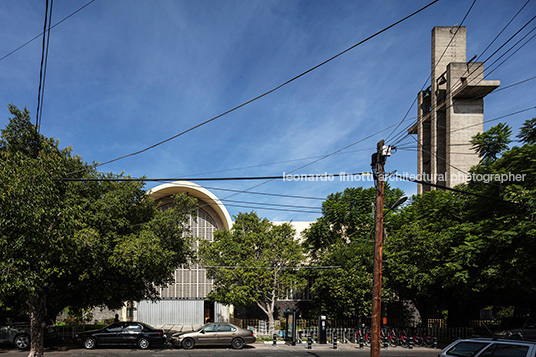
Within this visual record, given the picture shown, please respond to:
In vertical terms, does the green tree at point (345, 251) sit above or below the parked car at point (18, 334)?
above

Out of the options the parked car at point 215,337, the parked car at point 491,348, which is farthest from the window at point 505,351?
the parked car at point 215,337

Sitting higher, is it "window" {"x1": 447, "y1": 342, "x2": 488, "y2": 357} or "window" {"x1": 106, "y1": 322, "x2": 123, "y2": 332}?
"window" {"x1": 447, "y1": 342, "x2": 488, "y2": 357}

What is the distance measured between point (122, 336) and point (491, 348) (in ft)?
59.3

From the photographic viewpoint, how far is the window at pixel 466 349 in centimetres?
878

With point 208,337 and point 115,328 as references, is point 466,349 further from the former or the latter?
point 115,328

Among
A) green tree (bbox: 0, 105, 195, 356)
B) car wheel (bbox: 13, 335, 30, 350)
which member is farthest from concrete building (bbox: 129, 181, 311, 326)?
car wheel (bbox: 13, 335, 30, 350)

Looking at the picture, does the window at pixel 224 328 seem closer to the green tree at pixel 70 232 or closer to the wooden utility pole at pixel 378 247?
the green tree at pixel 70 232

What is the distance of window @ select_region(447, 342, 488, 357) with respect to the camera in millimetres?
8782

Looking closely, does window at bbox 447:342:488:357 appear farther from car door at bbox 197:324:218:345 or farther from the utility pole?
car door at bbox 197:324:218:345

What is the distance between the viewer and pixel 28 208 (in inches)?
388

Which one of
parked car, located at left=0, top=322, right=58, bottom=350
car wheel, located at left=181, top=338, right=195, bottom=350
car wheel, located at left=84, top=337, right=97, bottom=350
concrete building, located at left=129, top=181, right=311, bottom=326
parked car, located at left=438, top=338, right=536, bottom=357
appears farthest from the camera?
concrete building, located at left=129, top=181, right=311, bottom=326

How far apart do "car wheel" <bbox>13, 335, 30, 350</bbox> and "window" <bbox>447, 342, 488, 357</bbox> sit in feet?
68.2

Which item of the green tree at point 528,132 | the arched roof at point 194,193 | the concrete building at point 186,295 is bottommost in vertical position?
the concrete building at point 186,295

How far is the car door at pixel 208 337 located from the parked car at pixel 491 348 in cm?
1400
